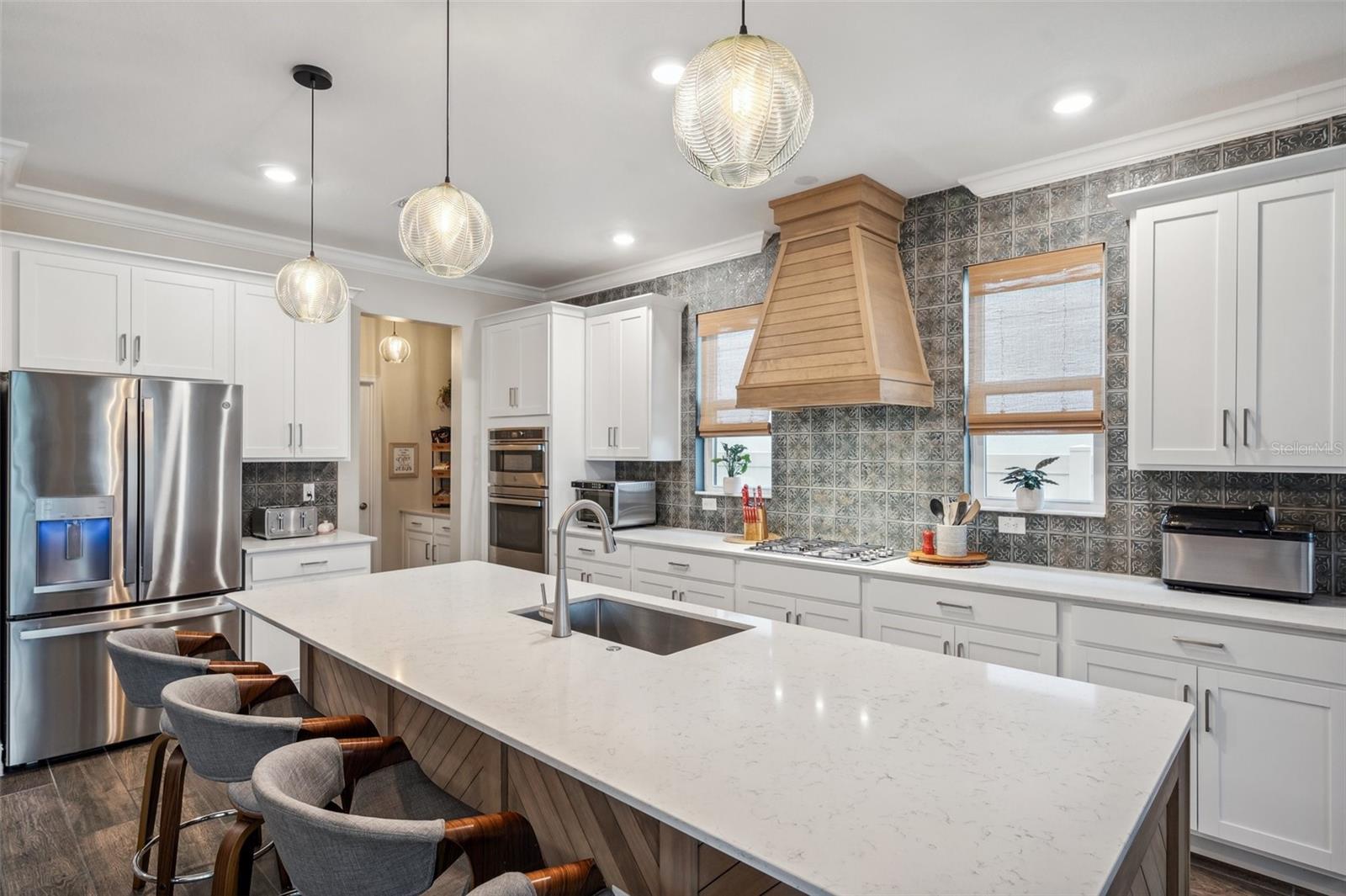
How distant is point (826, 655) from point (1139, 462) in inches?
68.9

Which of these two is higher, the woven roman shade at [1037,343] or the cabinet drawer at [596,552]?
the woven roman shade at [1037,343]

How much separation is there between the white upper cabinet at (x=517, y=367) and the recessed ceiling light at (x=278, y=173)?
180 centimetres

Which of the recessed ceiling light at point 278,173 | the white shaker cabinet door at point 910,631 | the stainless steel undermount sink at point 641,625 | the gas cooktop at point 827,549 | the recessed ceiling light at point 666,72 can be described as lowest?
the white shaker cabinet door at point 910,631

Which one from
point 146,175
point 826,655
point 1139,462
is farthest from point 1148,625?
point 146,175

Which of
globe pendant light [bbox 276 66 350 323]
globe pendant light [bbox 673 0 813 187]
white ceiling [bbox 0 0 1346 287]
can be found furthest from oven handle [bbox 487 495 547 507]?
globe pendant light [bbox 673 0 813 187]

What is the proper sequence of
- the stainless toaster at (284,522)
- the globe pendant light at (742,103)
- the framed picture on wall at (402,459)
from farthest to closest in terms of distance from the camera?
the framed picture on wall at (402,459) < the stainless toaster at (284,522) < the globe pendant light at (742,103)

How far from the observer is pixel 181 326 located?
12.4ft

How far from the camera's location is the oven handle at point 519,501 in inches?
193

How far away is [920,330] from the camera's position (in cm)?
374

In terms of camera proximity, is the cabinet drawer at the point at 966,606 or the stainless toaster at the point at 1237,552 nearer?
the stainless toaster at the point at 1237,552

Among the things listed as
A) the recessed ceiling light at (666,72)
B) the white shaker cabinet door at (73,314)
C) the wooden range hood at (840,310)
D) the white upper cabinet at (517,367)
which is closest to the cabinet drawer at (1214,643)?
the wooden range hood at (840,310)

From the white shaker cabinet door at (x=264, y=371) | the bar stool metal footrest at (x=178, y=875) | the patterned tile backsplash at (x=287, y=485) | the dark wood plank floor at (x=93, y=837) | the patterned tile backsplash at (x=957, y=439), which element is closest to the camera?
the bar stool metal footrest at (x=178, y=875)

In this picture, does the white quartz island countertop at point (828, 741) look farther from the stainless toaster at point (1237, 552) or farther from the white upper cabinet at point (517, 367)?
the white upper cabinet at point (517, 367)

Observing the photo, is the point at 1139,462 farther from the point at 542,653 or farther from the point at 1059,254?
the point at 542,653
